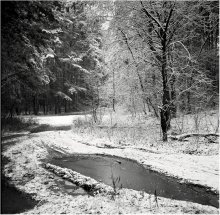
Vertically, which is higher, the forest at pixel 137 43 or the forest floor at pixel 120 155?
the forest at pixel 137 43

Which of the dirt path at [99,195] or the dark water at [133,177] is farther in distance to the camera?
the dark water at [133,177]

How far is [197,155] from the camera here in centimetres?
723

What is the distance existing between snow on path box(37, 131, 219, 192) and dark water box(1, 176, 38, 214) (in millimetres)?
3828

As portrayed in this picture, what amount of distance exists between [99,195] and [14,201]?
1.99m

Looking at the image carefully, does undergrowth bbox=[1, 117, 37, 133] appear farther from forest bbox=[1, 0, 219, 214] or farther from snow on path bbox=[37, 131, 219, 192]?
snow on path bbox=[37, 131, 219, 192]

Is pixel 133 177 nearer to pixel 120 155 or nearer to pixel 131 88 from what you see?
pixel 120 155

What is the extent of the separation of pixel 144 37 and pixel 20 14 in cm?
598

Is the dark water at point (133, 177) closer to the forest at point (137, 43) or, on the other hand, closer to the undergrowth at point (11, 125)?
the forest at point (137, 43)

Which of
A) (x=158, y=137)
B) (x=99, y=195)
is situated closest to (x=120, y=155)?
(x=158, y=137)

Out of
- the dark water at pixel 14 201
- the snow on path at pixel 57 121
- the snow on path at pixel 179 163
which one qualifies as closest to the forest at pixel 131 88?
the snow on path at pixel 179 163

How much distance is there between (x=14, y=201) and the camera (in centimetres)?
459

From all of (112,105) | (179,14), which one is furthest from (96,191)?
(112,105)

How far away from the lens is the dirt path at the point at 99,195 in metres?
4.10

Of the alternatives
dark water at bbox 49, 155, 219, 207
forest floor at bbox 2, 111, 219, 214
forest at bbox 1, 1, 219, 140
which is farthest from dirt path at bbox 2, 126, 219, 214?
forest at bbox 1, 1, 219, 140
